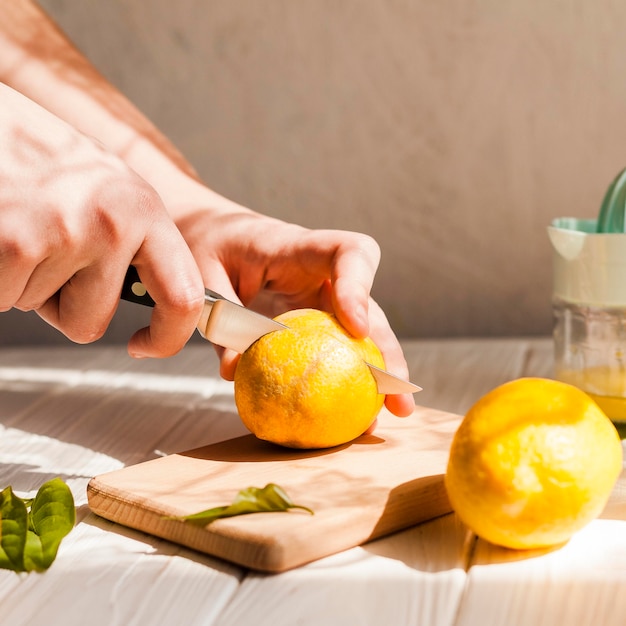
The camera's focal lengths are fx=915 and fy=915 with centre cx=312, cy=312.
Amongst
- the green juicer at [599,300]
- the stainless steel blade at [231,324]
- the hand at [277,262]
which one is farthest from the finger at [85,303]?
the green juicer at [599,300]

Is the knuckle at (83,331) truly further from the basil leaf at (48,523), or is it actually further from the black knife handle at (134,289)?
the basil leaf at (48,523)

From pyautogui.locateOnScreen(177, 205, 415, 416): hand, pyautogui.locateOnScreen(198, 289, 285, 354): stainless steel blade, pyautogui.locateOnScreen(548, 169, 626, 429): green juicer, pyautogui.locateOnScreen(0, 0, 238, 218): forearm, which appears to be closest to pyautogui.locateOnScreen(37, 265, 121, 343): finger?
pyautogui.locateOnScreen(198, 289, 285, 354): stainless steel blade

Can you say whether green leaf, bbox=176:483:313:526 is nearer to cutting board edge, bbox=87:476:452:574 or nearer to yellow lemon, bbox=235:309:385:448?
cutting board edge, bbox=87:476:452:574

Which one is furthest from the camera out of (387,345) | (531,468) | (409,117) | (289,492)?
(409,117)

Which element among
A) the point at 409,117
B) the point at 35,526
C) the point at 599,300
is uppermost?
the point at 409,117

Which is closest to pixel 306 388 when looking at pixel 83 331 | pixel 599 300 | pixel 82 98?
pixel 83 331

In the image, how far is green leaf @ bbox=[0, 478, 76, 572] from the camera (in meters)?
0.78

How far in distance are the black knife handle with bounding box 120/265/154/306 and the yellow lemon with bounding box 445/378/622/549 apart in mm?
353

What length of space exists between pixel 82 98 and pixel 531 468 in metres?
0.90

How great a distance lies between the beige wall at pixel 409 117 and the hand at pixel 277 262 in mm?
672

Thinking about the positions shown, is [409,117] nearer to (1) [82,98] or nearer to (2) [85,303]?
(1) [82,98]

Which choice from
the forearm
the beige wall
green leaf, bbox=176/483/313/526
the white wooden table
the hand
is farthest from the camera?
the beige wall

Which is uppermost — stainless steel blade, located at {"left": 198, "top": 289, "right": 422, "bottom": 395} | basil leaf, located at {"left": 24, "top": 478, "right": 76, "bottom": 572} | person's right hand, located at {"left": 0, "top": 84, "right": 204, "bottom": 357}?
person's right hand, located at {"left": 0, "top": 84, "right": 204, "bottom": 357}

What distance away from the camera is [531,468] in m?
0.73
